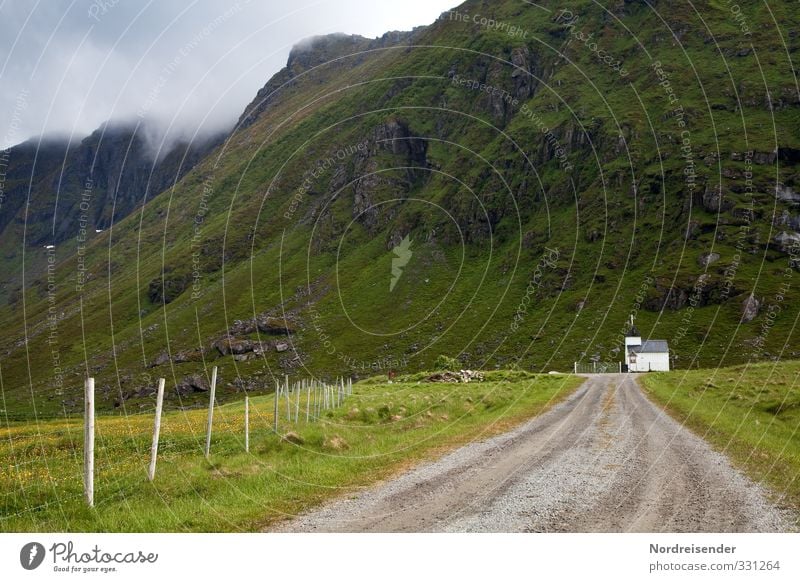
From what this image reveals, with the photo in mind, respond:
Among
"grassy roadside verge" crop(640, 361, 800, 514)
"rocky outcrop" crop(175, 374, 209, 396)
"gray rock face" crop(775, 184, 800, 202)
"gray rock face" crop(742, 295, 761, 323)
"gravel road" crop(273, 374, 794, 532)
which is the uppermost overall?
"gray rock face" crop(775, 184, 800, 202)

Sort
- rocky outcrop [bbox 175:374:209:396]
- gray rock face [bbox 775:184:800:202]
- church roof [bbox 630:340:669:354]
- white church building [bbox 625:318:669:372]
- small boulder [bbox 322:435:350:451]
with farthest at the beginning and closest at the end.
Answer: rocky outcrop [bbox 175:374:209:396] < gray rock face [bbox 775:184:800:202] < church roof [bbox 630:340:669:354] < white church building [bbox 625:318:669:372] < small boulder [bbox 322:435:350:451]

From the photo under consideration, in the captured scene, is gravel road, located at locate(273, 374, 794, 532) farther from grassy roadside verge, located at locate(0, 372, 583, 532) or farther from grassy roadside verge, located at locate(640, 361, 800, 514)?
grassy roadside verge, located at locate(0, 372, 583, 532)

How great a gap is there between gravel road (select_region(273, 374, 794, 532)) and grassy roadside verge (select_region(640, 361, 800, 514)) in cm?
76

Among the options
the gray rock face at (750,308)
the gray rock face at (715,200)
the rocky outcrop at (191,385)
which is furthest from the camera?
the rocky outcrop at (191,385)

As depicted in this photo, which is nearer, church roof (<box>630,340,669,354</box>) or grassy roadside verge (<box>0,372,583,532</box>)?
grassy roadside verge (<box>0,372,583,532</box>)

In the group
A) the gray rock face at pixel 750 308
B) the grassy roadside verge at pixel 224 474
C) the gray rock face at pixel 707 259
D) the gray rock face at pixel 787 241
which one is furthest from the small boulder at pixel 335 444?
the gray rock face at pixel 787 241

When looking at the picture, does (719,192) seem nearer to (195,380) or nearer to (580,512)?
(195,380)

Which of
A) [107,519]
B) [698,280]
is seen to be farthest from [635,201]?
[107,519]

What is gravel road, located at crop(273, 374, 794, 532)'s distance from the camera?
12.9m

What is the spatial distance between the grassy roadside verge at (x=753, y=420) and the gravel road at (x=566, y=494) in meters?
0.76

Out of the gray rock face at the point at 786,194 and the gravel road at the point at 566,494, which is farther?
the gray rock face at the point at 786,194

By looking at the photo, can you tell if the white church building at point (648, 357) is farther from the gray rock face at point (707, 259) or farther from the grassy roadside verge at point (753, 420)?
the grassy roadside verge at point (753, 420)

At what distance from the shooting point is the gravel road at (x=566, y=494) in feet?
42.3

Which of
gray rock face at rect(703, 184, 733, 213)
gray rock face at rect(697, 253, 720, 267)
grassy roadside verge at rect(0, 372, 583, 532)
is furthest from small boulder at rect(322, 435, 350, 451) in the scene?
gray rock face at rect(703, 184, 733, 213)
